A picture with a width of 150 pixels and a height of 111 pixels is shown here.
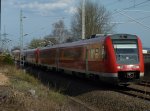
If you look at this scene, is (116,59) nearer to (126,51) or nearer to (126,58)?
(126,58)

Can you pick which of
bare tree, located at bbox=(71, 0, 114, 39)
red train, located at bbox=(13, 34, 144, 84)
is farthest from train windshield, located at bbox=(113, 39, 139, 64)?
bare tree, located at bbox=(71, 0, 114, 39)

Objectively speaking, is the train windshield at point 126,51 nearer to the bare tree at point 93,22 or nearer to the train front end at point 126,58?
the train front end at point 126,58

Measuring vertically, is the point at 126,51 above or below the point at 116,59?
above

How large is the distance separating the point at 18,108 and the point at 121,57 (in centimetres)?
1061

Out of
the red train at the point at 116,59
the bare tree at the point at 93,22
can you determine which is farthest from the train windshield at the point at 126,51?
the bare tree at the point at 93,22

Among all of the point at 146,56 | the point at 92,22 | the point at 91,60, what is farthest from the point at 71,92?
the point at 92,22

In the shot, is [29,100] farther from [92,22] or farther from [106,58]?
[92,22]

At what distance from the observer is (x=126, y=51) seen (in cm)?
2212

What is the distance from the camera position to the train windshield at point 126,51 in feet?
71.8

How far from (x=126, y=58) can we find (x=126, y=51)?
0.40 m

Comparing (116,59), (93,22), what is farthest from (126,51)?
(93,22)

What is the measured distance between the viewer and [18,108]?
12164mm

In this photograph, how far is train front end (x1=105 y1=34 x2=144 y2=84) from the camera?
2164 centimetres

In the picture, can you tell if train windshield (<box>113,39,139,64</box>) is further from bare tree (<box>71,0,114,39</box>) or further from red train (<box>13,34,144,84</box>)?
bare tree (<box>71,0,114,39</box>)
